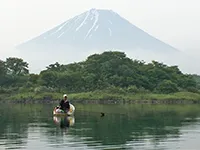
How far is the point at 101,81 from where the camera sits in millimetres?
55031

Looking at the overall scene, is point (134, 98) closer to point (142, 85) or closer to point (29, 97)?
point (142, 85)

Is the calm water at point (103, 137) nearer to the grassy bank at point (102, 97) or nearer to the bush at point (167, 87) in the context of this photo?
the grassy bank at point (102, 97)

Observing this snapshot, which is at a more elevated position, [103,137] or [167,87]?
[167,87]

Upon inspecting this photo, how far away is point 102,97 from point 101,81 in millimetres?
5151

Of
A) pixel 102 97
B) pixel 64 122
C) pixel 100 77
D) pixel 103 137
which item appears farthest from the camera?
pixel 100 77

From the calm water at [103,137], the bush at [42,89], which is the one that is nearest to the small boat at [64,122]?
the calm water at [103,137]

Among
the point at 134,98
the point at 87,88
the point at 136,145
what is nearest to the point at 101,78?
the point at 87,88

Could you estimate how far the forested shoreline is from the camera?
169 feet

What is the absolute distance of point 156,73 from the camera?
5881cm

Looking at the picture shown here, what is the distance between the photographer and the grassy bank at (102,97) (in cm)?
4988

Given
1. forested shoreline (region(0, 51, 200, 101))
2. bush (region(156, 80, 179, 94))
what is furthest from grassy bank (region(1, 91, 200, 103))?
bush (region(156, 80, 179, 94))

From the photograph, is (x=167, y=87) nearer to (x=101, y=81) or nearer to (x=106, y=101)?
(x=101, y=81)

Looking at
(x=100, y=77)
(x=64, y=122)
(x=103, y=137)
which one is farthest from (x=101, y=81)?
(x=103, y=137)

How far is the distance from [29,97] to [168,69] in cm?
2071
